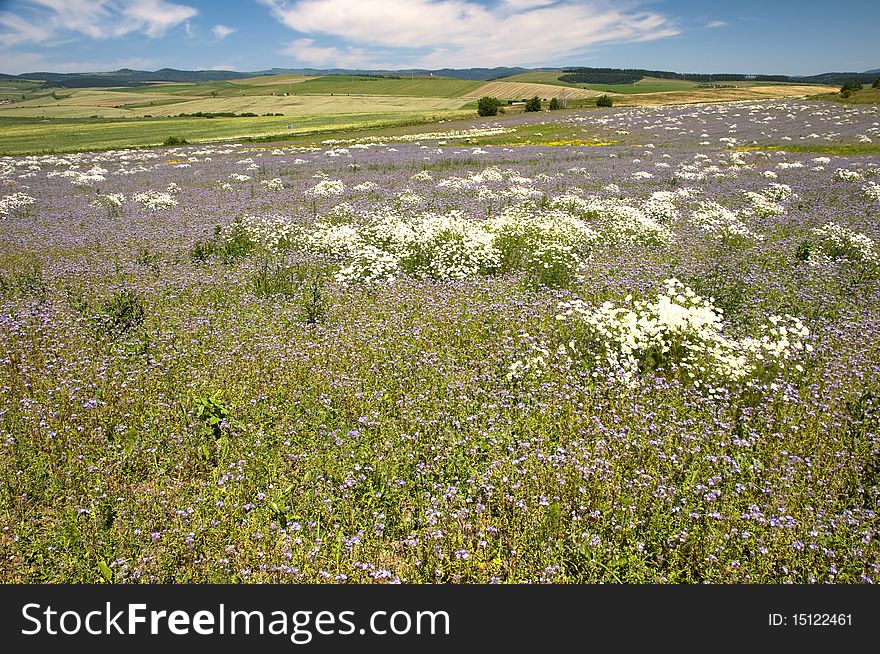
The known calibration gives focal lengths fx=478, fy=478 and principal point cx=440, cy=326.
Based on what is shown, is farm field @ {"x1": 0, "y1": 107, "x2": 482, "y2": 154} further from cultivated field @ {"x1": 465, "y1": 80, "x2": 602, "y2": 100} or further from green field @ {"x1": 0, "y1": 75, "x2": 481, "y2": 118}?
cultivated field @ {"x1": 465, "y1": 80, "x2": 602, "y2": 100}

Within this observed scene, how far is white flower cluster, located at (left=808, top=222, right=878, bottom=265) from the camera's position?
1022cm

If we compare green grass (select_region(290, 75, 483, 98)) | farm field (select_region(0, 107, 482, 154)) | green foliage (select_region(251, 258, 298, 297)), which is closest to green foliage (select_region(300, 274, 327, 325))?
green foliage (select_region(251, 258, 298, 297))

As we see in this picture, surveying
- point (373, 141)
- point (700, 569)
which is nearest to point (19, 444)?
point (700, 569)

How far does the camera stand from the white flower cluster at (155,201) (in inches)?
701

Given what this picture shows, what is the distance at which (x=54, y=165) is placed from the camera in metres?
35.8

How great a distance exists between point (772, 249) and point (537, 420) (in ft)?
31.3

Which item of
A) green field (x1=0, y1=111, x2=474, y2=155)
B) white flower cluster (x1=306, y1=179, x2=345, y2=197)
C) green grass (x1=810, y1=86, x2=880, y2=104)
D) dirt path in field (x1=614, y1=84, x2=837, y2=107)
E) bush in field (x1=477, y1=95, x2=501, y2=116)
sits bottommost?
white flower cluster (x1=306, y1=179, x2=345, y2=197)

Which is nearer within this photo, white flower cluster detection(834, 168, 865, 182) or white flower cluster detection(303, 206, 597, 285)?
white flower cluster detection(303, 206, 597, 285)

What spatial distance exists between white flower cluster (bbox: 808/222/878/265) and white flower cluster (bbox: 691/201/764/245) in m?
1.33

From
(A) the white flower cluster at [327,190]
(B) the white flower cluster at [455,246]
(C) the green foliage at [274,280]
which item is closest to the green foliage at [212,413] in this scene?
(C) the green foliage at [274,280]

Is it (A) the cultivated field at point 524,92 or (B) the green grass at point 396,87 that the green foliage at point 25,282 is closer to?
(A) the cultivated field at point 524,92

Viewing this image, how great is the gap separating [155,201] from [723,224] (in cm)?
1949

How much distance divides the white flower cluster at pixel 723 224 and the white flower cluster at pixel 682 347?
6.57 meters

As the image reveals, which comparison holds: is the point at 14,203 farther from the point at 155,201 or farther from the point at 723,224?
the point at 723,224
